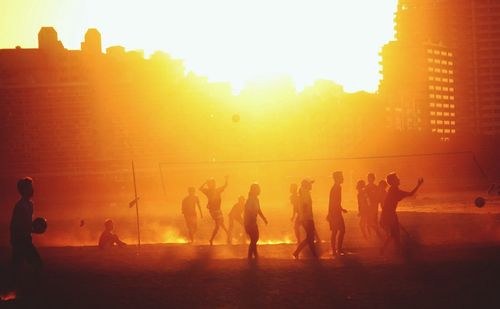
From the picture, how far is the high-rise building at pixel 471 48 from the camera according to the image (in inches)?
4486

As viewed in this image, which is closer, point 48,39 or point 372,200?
point 372,200

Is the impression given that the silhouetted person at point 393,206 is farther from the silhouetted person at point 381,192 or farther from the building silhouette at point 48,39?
the building silhouette at point 48,39

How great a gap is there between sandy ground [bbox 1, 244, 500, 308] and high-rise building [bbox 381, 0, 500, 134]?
10486cm

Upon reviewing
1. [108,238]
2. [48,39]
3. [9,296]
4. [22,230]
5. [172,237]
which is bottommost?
[172,237]

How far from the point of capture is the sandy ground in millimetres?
8484

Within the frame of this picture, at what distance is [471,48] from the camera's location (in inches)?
4685

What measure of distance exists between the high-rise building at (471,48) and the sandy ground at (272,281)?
344ft

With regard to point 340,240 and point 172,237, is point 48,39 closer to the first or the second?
point 172,237

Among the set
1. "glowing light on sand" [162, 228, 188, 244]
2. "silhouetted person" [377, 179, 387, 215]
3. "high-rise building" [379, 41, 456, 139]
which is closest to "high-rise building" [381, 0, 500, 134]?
"high-rise building" [379, 41, 456, 139]

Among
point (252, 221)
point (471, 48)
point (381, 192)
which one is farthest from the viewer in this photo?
point (471, 48)

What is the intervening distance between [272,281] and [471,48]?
117184 mm

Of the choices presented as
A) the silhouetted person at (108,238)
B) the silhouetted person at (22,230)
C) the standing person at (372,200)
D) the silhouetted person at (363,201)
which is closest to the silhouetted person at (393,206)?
the standing person at (372,200)

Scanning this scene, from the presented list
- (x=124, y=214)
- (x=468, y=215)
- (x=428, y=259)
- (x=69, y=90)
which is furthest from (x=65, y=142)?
(x=428, y=259)

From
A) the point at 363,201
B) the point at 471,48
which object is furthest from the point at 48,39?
the point at 471,48
